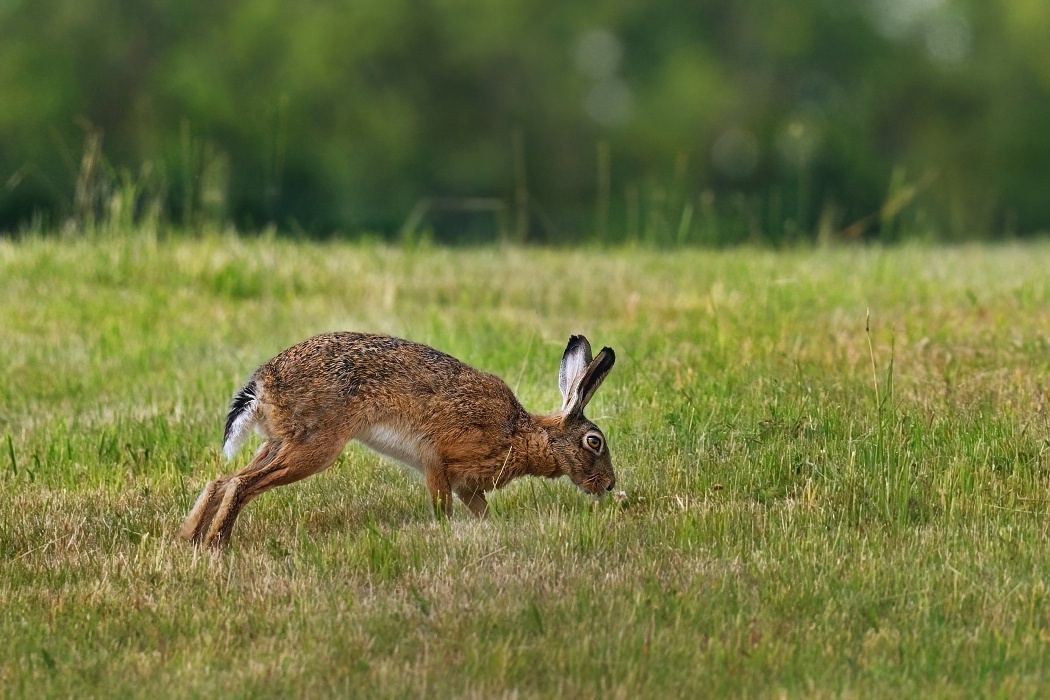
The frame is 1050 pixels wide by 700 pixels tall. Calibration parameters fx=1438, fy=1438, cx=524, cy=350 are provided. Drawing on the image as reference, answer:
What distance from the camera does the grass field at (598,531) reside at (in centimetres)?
431

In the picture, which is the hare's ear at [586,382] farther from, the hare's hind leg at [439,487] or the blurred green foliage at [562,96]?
the blurred green foliage at [562,96]

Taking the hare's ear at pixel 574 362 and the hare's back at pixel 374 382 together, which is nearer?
the hare's back at pixel 374 382

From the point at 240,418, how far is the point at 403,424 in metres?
0.65

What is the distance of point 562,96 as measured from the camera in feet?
100

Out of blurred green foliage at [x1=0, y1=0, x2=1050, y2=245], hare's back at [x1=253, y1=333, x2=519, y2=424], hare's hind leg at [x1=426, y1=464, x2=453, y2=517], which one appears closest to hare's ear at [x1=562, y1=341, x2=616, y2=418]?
hare's back at [x1=253, y1=333, x2=519, y2=424]

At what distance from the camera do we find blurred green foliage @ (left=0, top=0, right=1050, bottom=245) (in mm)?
28250

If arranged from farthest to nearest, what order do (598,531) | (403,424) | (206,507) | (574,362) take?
(574,362), (403,424), (206,507), (598,531)

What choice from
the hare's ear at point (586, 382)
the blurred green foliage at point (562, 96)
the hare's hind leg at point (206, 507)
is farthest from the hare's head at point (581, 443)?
the blurred green foliage at point (562, 96)

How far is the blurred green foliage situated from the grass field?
17514 mm

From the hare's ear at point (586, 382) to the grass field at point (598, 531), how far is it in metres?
0.42

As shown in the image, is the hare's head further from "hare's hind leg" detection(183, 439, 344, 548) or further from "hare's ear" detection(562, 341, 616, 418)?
"hare's hind leg" detection(183, 439, 344, 548)

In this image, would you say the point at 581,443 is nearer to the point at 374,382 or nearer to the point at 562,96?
the point at 374,382

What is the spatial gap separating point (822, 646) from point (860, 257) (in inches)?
424

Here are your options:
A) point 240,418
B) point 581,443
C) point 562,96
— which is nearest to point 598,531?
point 581,443
